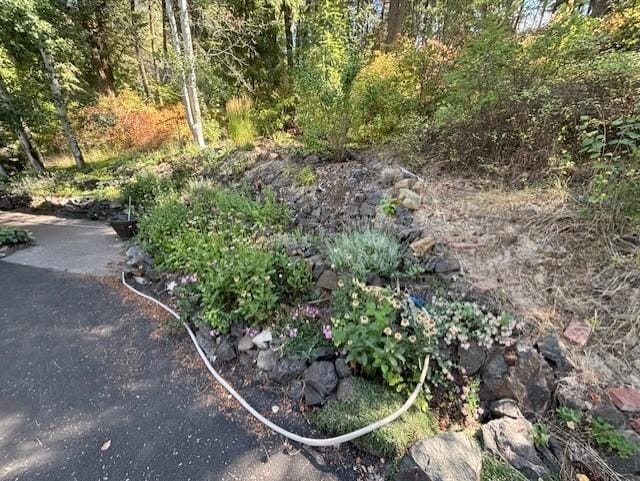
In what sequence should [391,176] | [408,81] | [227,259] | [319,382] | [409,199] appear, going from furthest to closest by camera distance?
1. [408,81]
2. [391,176]
3. [409,199]
4. [227,259]
5. [319,382]

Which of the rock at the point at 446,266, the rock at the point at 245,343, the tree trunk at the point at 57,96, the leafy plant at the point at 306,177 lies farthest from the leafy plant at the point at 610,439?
the tree trunk at the point at 57,96

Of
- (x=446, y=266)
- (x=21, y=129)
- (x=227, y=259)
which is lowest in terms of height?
(x=227, y=259)

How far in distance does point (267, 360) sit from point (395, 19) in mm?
6975

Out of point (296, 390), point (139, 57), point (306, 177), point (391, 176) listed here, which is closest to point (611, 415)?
point (296, 390)

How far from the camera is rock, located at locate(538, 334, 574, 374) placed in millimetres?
1531

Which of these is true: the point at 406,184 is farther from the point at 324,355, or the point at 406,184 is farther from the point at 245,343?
the point at 245,343

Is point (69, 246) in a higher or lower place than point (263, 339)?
lower

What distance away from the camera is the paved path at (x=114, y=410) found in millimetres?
1477

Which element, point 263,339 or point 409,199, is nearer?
point 263,339

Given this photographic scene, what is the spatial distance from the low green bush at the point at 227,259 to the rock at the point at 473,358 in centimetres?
119

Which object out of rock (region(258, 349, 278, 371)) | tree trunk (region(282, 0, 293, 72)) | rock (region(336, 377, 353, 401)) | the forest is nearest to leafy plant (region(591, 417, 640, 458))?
the forest

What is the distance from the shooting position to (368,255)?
214cm

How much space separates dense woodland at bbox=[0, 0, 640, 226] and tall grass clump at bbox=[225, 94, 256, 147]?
1.2 inches

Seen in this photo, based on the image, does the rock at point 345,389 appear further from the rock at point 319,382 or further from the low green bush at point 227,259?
the low green bush at point 227,259
